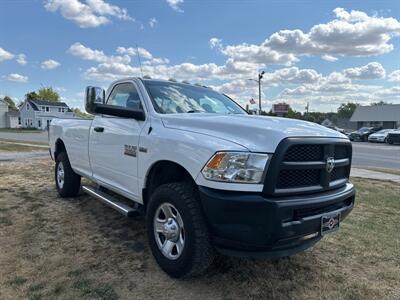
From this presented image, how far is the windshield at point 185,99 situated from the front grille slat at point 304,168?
1595mm

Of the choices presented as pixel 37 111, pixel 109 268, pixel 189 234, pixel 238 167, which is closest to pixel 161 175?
pixel 189 234

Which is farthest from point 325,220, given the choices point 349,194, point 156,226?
point 156,226

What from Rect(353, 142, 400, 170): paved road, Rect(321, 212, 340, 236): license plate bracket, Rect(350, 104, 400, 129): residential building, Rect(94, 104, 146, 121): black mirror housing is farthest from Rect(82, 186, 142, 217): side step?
Rect(350, 104, 400, 129): residential building

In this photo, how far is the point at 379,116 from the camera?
62812 millimetres

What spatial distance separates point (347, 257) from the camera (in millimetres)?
4156

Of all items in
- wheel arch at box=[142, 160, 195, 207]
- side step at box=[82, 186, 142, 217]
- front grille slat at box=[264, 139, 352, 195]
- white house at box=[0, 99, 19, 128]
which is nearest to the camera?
front grille slat at box=[264, 139, 352, 195]

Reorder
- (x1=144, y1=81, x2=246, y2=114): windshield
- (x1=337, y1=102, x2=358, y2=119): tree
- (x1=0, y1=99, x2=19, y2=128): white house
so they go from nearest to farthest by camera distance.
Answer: (x1=144, y1=81, x2=246, y2=114): windshield < (x1=0, y1=99, x2=19, y2=128): white house < (x1=337, y1=102, x2=358, y2=119): tree

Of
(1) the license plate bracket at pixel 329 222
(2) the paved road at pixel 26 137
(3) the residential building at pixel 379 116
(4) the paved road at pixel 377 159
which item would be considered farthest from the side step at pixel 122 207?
(3) the residential building at pixel 379 116

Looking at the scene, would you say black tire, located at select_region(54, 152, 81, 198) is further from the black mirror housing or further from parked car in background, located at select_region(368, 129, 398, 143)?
parked car in background, located at select_region(368, 129, 398, 143)

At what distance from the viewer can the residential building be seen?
Result: 60250mm

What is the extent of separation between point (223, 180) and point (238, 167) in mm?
158

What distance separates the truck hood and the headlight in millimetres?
80

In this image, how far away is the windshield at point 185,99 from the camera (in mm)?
4273

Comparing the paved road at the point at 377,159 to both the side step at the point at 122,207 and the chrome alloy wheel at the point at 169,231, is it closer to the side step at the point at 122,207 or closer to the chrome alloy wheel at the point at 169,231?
the side step at the point at 122,207
